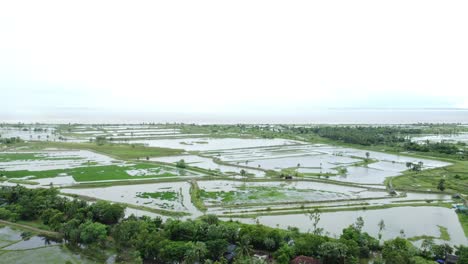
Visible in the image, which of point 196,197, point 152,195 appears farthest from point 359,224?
point 152,195

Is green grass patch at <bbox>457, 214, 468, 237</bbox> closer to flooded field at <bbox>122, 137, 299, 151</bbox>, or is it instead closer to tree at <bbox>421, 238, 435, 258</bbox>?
tree at <bbox>421, 238, 435, 258</bbox>

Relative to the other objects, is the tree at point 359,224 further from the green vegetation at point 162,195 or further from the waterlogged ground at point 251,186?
the green vegetation at point 162,195

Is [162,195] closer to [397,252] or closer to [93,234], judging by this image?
[93,234]

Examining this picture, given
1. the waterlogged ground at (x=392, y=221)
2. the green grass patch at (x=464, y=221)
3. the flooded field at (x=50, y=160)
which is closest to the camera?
the waterlogged ground at (x=392, y=221)

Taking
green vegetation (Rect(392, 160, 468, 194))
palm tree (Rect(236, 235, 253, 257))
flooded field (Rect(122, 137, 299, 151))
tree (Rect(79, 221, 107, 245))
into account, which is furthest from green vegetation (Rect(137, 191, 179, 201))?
flooded field (Rect(122, 137, 299, 151))

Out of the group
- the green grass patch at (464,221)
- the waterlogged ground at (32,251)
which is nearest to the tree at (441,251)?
the green grass patch at (464,221)

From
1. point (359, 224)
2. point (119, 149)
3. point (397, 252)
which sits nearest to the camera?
point (397, 252)

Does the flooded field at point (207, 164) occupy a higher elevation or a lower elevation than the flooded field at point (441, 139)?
lower

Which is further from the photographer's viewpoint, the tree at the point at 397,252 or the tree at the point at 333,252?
the tree at the point at 333,252

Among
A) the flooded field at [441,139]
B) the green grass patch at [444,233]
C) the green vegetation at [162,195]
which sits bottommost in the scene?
the green grass patch at [444,233]
